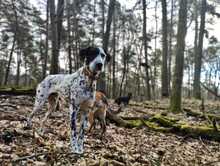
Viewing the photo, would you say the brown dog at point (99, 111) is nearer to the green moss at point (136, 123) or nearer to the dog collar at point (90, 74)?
the green moss at point (136, 123)

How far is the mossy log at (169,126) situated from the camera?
9500 mm

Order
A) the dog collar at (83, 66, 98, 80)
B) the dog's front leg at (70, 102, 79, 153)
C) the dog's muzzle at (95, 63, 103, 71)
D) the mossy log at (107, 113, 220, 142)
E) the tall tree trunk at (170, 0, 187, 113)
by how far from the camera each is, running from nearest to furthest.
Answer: the dog's muzzle at (95, 63, 103, 71) < the dog collar at (83, 66, 98, 80) < the dog's front leg at (70, 102, 79, 153) < the mossy log at (107, 113, 220, 142) < the tall tree trunk at (170, 0, 187, 113)

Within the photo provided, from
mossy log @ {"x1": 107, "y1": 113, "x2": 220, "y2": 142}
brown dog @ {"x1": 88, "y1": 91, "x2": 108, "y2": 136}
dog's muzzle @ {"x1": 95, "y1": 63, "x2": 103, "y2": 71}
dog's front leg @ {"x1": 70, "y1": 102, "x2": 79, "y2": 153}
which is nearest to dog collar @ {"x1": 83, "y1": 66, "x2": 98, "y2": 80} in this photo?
dog's muzzle @ {"x1": 95, "y1": 63, "x2": 103, "y2": 71}

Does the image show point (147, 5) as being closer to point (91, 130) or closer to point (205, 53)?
point (91, 130)

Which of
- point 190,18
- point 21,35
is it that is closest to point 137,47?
point 190,18

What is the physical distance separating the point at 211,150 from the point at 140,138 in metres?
1.76

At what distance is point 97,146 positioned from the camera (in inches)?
270

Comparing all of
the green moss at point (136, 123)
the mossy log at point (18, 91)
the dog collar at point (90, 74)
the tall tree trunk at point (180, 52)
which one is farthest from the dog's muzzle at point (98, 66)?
the tall tree trunk at point (180, 52)

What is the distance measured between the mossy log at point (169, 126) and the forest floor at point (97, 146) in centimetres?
21

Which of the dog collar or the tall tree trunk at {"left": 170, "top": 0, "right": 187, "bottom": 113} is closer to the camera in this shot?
the dog collar

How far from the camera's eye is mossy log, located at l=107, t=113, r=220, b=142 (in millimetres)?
9500

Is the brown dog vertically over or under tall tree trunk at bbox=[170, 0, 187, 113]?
under

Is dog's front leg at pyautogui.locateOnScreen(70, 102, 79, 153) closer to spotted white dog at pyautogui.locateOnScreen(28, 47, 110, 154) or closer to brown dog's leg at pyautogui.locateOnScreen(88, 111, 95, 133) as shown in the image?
spotted white dog at pyautogui.locateOnScreen(28, 47, 110, 154)

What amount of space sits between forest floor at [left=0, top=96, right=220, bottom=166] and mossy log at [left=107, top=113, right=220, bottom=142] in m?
0.21
